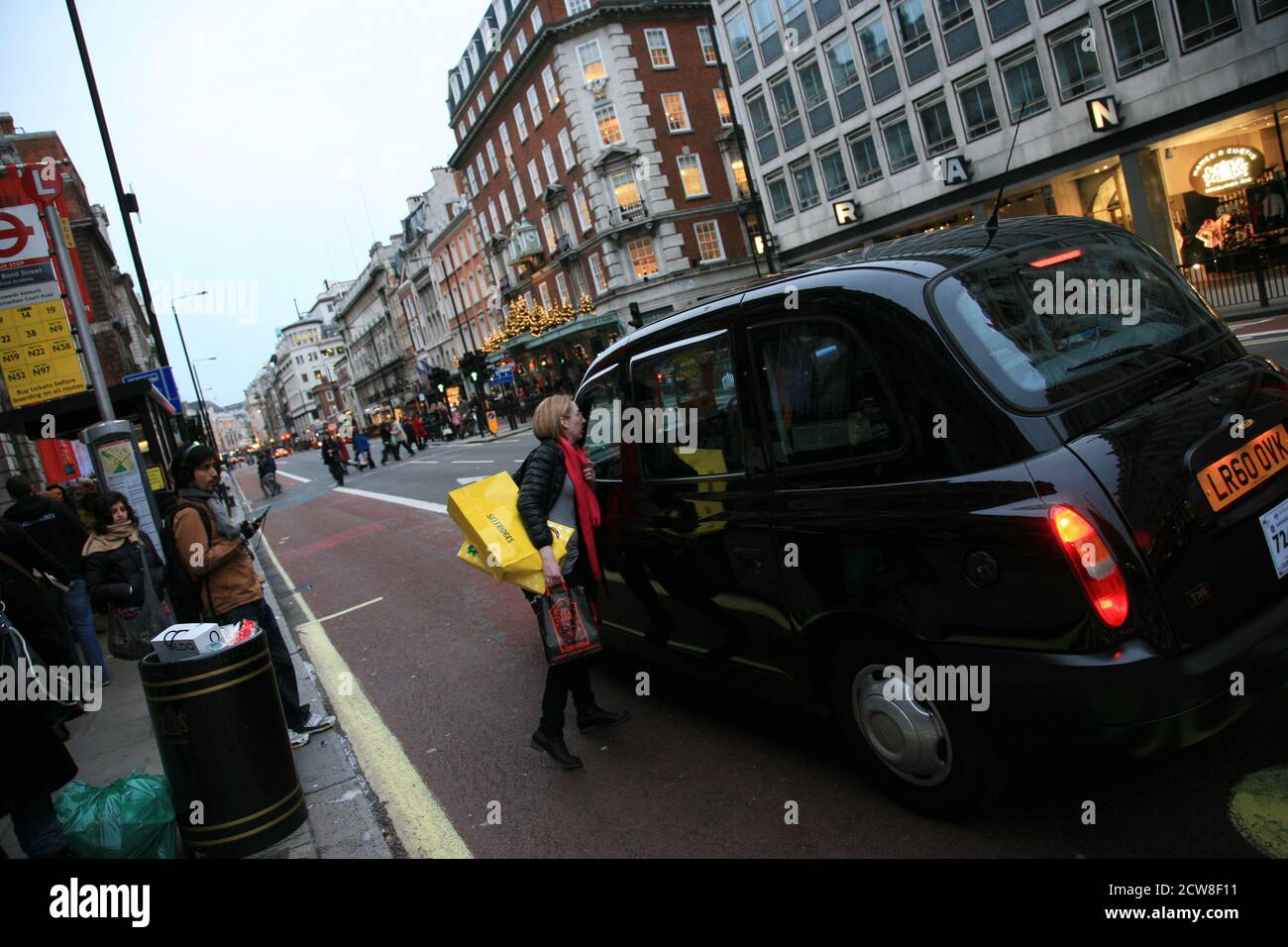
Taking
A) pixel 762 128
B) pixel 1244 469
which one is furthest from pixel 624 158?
pixel 1244 469

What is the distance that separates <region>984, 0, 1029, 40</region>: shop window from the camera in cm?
2352

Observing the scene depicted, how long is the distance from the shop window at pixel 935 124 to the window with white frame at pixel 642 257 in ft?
54.8

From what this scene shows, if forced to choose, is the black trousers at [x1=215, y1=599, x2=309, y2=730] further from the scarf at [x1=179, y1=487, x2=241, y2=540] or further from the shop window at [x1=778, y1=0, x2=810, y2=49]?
the shop window at [x1=778, y1=0, x2=810, y2=49]

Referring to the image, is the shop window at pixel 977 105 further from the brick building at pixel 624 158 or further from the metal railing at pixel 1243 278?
the brick building at pixel 624 158

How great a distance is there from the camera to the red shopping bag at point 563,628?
412cm

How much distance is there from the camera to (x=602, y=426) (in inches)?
190

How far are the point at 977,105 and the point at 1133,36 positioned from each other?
16.1 feet

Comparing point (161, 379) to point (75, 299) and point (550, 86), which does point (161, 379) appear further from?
point (550, 86)

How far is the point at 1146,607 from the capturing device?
2484mm

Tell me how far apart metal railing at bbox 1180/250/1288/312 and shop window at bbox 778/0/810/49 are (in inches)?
713

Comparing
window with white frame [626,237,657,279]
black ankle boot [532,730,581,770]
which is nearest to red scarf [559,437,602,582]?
black ankle boot [532,730,581,770]

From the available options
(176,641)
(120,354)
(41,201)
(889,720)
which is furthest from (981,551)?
(120,354)
